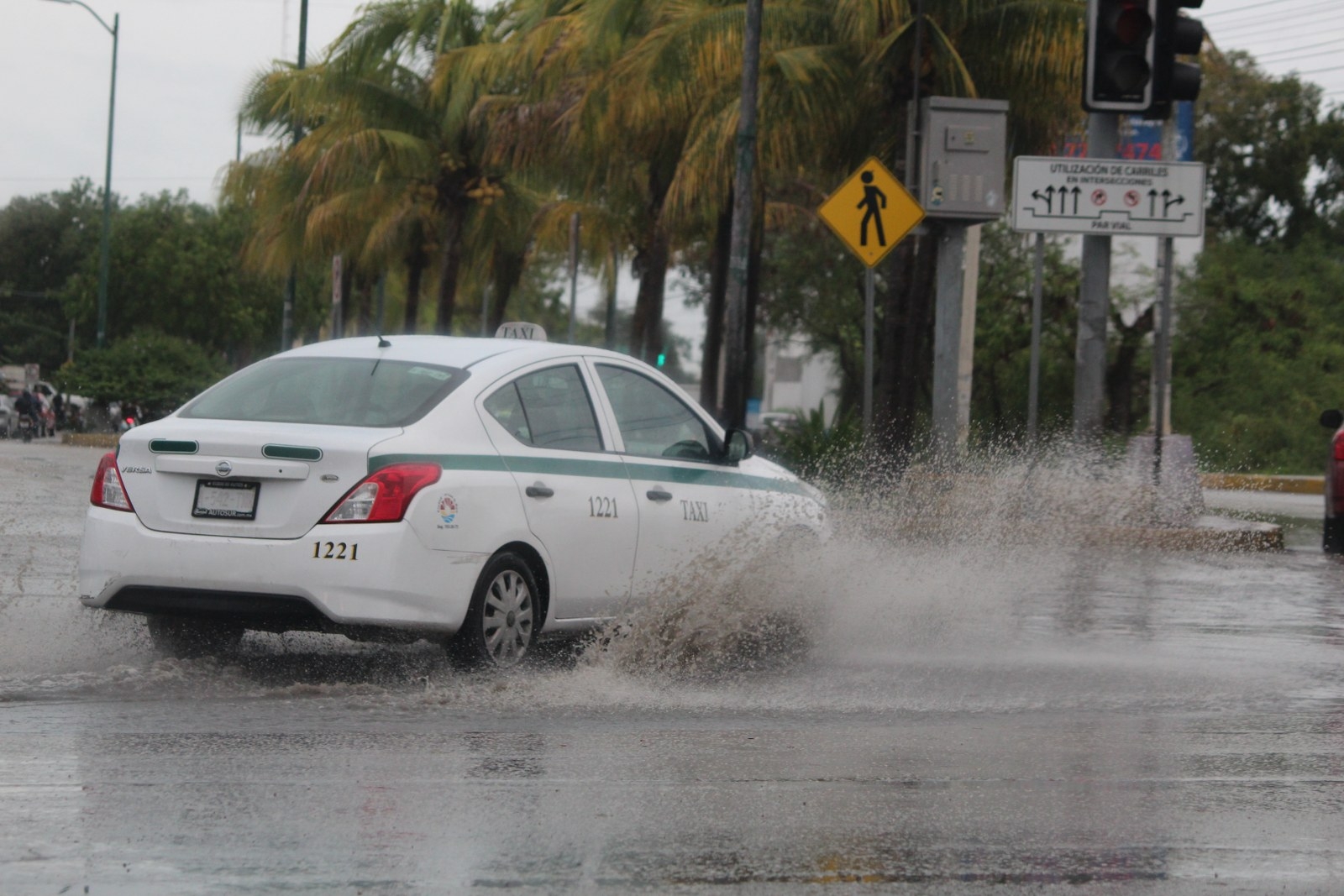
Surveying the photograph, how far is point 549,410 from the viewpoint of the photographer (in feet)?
28.8

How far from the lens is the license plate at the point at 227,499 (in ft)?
25.5

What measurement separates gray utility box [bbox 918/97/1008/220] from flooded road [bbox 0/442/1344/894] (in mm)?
9135

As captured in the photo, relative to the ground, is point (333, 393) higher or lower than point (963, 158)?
lower

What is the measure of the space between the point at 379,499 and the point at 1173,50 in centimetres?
769

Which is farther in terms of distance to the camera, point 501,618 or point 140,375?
point 140,375

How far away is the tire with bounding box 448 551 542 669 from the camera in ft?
26.1

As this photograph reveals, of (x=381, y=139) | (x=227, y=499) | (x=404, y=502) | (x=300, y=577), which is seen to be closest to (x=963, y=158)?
(x=404, y=502)

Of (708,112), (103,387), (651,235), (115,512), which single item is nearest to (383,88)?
(651,235)

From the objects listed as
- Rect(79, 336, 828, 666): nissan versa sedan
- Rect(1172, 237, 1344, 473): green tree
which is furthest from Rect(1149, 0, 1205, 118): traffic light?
Rect(1172, 237, 1344, 473): green tree

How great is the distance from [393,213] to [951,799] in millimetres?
32827

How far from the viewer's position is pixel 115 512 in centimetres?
805

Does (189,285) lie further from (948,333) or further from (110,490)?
(110,490)

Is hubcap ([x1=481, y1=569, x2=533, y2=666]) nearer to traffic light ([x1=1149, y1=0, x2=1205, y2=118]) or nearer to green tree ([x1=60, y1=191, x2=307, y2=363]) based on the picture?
traffic light ([x1=1149, y1=0, x2=1205, y2=118])

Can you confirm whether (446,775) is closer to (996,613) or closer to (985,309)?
(996,613)
